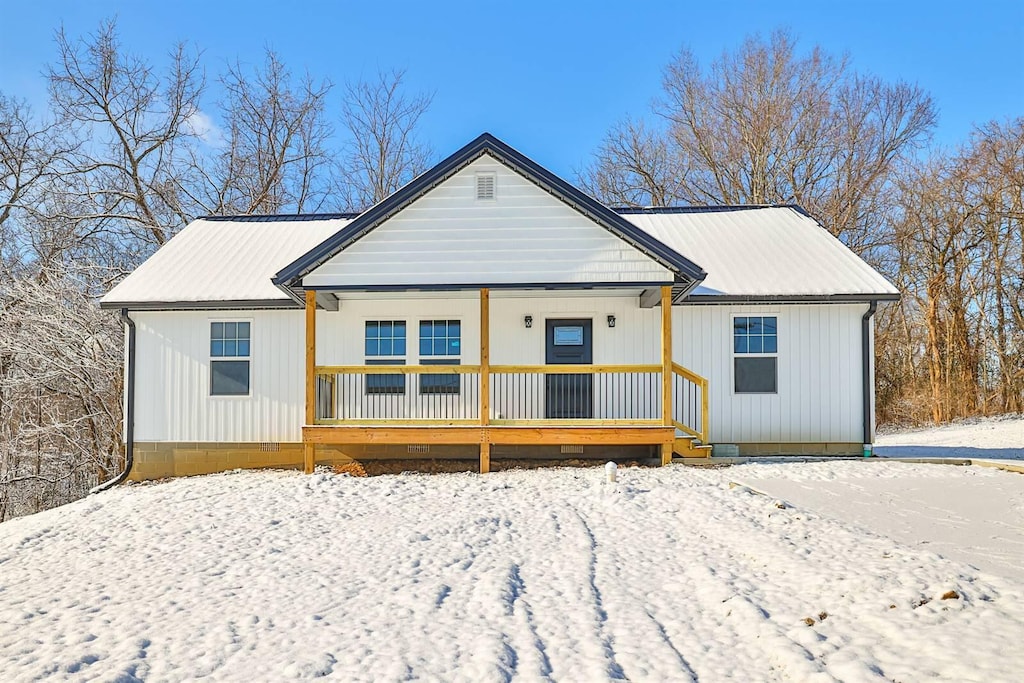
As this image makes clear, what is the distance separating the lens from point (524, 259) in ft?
32.5

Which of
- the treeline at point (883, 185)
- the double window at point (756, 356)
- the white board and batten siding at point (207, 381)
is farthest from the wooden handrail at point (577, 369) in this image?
the treeline at point (883, 185)

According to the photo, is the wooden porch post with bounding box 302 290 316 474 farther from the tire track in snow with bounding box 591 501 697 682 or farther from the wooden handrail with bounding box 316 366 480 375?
the tire track in snow with bounding box 591 501 697 682

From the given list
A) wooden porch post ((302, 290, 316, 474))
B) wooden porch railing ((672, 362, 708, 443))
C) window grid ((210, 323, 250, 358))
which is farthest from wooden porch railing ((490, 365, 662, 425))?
window grid ((210, 323, 250, 358))

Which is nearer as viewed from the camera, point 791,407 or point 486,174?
point 486,174

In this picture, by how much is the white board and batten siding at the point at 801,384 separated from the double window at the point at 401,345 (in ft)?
12.6

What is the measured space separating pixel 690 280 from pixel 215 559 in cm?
710

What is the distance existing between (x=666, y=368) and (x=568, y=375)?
6.51ft

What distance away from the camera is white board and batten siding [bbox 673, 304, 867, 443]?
36.0 feet

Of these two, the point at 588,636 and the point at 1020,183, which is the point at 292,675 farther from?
the point at 1020,183

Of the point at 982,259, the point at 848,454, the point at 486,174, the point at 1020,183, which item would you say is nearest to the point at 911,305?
the point at 982,259

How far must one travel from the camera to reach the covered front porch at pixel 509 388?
10.2 meters

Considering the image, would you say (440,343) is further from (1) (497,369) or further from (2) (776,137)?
(2) (776,137)

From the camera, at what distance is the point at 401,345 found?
11.5 m

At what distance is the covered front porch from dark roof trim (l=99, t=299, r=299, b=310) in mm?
738
